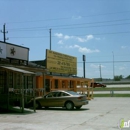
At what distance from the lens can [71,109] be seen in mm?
19219

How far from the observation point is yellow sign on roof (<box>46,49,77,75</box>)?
92.3ft

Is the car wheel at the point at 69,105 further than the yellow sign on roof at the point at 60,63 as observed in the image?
No

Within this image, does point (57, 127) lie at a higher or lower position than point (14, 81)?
lower

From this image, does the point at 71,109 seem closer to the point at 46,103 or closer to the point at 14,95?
the point at 46,103

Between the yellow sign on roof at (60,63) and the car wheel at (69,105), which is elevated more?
the yellow sign on roof at (60,63)

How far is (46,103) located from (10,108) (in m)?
2.65

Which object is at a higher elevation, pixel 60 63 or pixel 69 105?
pixel 60 63

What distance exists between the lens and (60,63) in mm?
30922

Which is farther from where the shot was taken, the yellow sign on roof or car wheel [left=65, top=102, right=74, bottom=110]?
the yellow sign on roof

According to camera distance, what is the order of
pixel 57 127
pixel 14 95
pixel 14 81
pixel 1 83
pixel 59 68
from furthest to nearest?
1. pixel 59 68
2. pixel 14 81
3. pixel 1 83
4. pixel 14 95
5. pixel 57 127

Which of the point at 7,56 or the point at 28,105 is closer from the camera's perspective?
the point at 28,105

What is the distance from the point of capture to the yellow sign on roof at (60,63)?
28125 mm

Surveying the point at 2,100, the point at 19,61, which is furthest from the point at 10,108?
the point at 19,61

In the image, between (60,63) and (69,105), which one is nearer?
(69,105)
